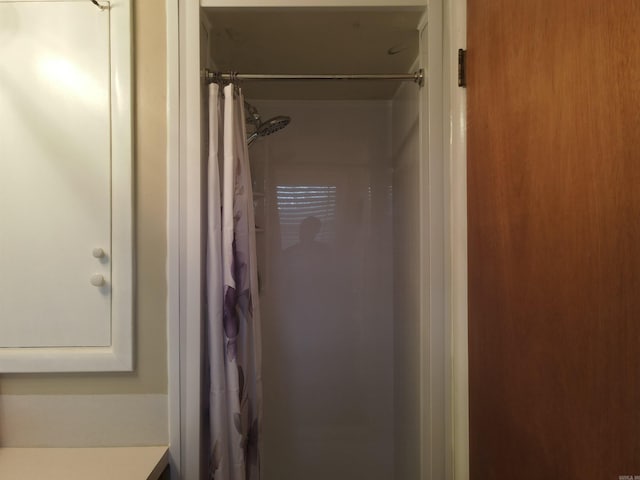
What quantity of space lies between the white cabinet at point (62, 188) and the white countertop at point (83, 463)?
0.81 ft

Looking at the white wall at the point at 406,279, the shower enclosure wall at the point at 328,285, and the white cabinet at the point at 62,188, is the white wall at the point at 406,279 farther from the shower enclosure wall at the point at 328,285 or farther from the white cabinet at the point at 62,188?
the white cabinet at the point at 62,188

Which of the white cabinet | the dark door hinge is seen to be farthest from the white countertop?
the dark door hinge

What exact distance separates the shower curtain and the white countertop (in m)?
0.17

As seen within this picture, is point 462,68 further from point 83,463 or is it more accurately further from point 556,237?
point 83,463

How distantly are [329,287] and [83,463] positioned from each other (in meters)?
1.17

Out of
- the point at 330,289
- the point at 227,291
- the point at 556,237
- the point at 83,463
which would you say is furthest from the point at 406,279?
the point at 83,463

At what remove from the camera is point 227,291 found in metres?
1.06

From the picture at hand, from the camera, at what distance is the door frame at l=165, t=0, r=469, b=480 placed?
1.01 m

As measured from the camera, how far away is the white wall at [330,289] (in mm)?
1796

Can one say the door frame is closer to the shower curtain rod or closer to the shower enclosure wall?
the shower curtain rod

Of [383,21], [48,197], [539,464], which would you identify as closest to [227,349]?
[48,197]

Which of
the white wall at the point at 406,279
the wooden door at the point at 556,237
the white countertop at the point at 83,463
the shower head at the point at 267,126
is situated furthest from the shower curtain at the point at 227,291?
the wooden door at the point at 556,237

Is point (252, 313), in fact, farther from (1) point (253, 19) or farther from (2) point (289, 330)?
(1) point (253, 19)

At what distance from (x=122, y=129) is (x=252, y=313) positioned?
0.68m
